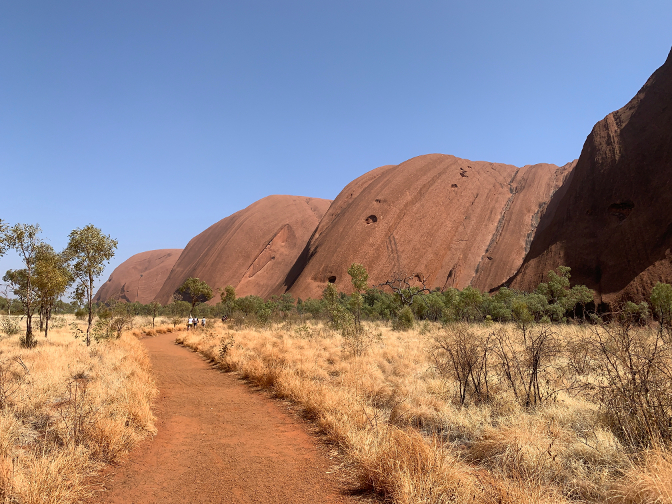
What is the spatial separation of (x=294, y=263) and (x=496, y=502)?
70775 mm

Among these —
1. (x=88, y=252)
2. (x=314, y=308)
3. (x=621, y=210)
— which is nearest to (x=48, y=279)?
(x=88, y=252)

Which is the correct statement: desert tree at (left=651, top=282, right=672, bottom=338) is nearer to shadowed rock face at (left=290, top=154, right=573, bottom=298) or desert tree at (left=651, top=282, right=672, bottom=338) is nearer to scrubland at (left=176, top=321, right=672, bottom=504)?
scrubland at (left=176, top=321, right=672, bottom=504)

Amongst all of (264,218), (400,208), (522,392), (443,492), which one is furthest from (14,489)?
(264,218)

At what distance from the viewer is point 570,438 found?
4.63m

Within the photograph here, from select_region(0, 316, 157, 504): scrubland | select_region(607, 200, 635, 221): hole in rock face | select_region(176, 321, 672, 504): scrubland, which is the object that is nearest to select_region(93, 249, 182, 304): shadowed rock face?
select_region(0, 316, 157, 504): scrubland

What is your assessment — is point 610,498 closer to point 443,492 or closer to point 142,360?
point 443,492

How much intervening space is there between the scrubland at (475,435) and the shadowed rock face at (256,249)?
56988 mm

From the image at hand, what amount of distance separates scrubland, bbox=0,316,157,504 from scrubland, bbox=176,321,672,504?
2.96m

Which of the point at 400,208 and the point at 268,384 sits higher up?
the point at 400,208

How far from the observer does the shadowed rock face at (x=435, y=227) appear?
55.3 metres

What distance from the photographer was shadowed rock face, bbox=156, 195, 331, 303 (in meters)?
73.2

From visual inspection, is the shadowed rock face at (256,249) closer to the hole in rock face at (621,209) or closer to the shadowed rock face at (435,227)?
the shadowed rock face at (435,227)

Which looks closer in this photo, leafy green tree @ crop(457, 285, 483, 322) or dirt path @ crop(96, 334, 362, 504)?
dirt path @ crop(96, 334, 362, 504)

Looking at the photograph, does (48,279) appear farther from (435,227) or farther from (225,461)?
(435,227)
